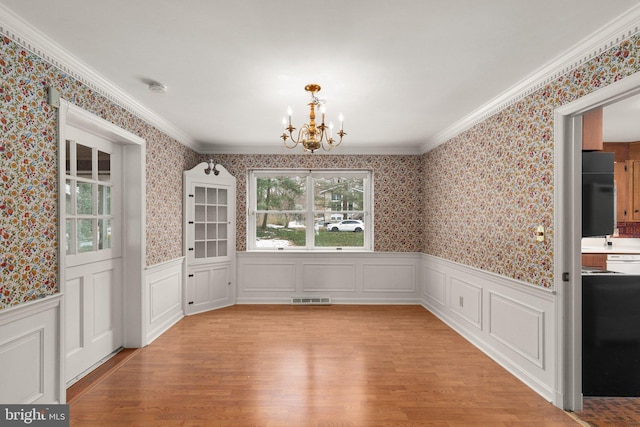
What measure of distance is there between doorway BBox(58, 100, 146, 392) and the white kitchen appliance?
640cm

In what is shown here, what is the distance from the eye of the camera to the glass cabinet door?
16.6 feet

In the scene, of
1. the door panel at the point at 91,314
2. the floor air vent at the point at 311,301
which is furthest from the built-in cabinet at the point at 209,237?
the door panel at the point at 91,314

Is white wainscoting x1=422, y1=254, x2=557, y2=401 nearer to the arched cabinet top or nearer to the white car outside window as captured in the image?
the white car outside window

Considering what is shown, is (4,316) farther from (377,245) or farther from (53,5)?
(377,245)

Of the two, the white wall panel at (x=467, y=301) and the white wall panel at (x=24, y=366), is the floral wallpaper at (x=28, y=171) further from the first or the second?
the white wall panel at (x=467, y=301)

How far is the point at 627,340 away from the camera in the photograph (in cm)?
261

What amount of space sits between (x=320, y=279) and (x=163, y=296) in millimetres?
2392

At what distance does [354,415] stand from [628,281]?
2.35 meters

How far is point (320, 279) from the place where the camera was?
556 cm

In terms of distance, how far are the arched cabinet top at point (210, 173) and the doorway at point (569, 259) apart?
171 inches

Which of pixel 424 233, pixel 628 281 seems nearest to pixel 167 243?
pixel 424 233

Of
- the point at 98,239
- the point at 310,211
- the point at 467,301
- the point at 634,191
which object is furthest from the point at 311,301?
the point at 634,191

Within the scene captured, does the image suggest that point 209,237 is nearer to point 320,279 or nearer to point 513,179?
point 320,279

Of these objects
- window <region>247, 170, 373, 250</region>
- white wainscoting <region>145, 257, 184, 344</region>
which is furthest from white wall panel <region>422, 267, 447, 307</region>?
white wainscoting <region>145, 257, 184, 344</region>
